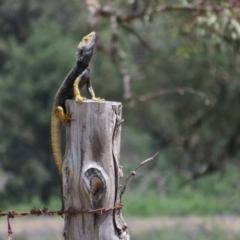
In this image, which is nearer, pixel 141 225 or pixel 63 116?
pixel 63 116

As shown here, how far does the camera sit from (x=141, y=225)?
10.3m

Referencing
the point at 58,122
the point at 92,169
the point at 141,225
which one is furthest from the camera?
the point at 141,225

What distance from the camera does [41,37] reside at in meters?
12.9

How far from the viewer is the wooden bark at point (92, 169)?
255cm

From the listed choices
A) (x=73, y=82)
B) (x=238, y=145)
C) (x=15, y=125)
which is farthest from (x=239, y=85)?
(x=73, y=82)

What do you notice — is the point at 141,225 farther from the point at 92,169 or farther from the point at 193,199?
the point at 92,169

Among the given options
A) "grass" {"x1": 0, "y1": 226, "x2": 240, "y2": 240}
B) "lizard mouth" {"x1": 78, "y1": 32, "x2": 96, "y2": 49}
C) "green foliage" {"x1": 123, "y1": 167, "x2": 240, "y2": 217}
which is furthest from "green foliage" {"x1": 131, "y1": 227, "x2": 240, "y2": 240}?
"lizard mouth" {"x1": 78, "y1": 32, "x2": 96, "y2": 49}

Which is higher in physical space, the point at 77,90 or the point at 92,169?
the point at 77,90

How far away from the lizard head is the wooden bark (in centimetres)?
22

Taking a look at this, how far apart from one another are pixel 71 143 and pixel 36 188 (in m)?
10.2

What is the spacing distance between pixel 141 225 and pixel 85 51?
306 inches

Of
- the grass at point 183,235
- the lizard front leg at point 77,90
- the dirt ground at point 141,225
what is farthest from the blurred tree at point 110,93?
the lizard front leg at point 77,90

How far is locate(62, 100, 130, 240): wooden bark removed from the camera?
255 cm

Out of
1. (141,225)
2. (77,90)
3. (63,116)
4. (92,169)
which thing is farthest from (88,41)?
(141,225)
